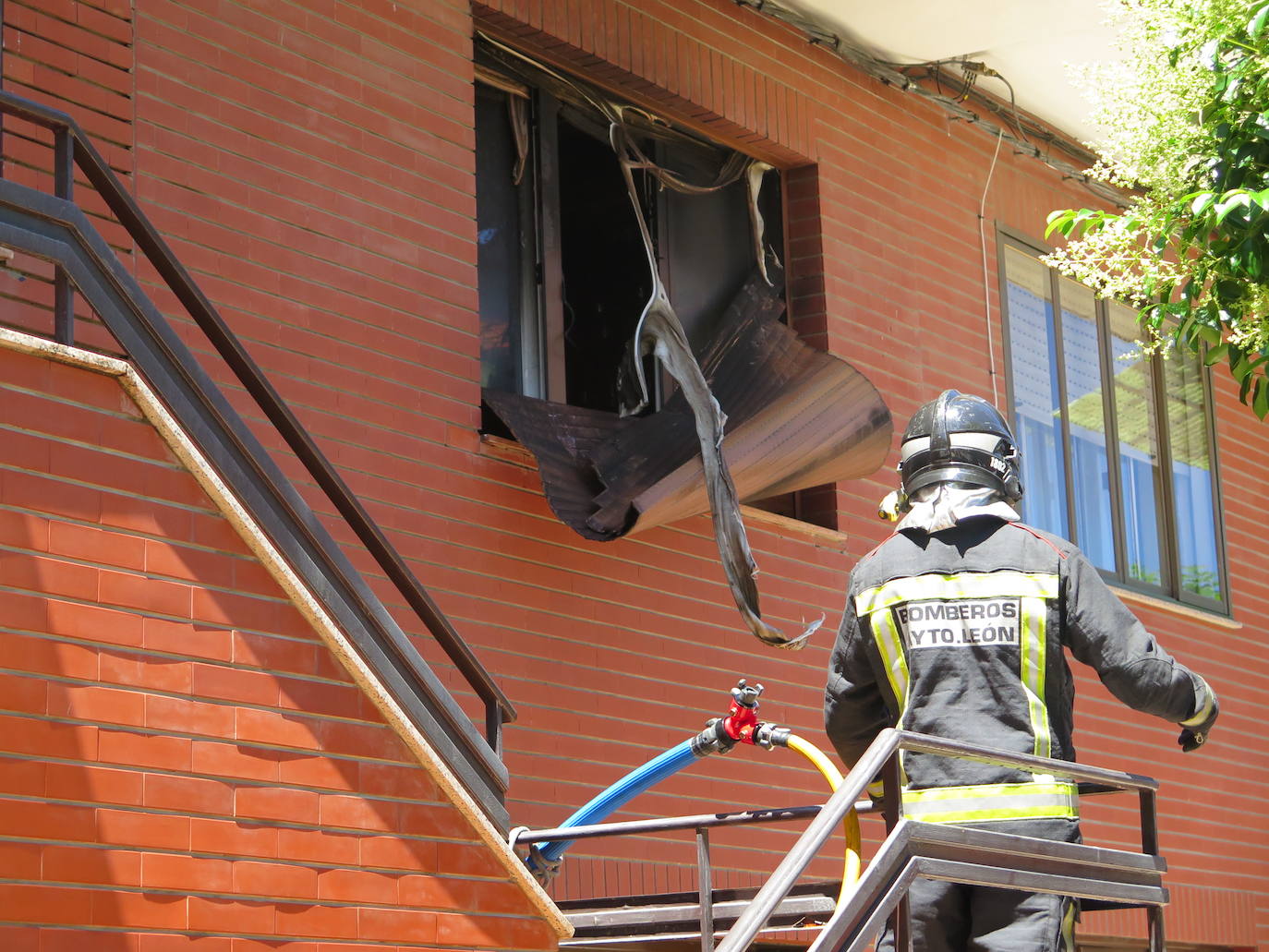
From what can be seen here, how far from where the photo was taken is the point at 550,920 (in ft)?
17.9

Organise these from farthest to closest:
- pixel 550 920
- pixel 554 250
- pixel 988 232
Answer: pixel 988 232 → pixel 554 250 → pixel 550 920

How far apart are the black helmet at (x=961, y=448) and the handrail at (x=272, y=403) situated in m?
1.49

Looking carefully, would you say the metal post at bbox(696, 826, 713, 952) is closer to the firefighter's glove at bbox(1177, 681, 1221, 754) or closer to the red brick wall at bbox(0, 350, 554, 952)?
the red brick wall at bbox(0, 350, 554, 952)

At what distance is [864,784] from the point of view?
4.53 meters

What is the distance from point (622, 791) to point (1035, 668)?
1.94 metres

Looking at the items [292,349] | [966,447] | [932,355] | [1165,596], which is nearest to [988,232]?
[932,355]

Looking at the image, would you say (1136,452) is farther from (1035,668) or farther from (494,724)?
(1035,668)

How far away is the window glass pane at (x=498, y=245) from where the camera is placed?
8.23 meters

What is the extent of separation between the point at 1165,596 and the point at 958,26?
432 centimetres

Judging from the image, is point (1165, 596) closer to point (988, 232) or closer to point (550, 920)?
point (988, 232)

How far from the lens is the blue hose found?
239 inches

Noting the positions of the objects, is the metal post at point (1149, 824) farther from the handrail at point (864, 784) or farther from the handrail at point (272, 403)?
the handrail at point (272, 403)

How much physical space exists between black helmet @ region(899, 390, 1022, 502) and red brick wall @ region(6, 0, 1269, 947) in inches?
102

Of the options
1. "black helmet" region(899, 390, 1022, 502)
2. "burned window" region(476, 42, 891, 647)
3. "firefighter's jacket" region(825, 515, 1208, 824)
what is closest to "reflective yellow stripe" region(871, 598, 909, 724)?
"firefighter's jacket" region(825, 515, 1208, 824)
